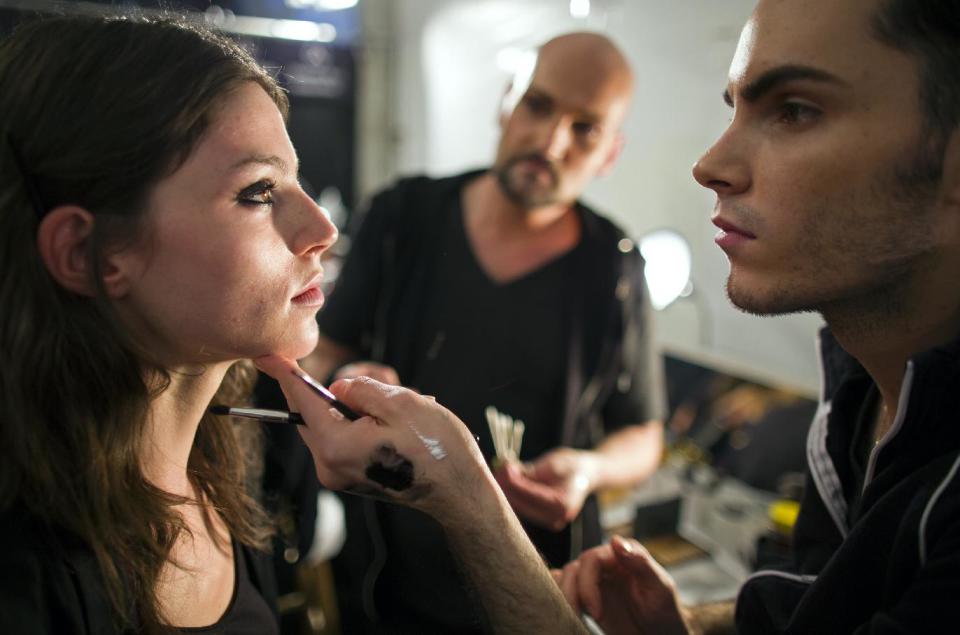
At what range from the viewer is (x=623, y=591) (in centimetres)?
103

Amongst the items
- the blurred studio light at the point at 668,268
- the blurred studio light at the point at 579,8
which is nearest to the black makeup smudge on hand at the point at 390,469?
the blurred studio light at the point at 668,268

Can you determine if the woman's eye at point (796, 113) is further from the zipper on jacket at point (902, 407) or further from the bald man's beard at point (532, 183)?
the bald man's beard at point (532, 183)

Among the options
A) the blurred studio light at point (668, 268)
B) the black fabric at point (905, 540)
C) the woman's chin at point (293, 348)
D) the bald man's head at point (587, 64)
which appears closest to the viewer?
the black fabric at point (905, 540)

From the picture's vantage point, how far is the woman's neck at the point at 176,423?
86cm

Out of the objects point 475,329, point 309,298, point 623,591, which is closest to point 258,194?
point 309,298

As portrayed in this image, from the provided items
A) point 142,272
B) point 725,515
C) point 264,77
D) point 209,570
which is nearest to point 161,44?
point 264,77

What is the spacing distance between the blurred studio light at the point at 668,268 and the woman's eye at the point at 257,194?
1.58 m

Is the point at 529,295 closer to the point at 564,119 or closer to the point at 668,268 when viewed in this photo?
the point at 564,119

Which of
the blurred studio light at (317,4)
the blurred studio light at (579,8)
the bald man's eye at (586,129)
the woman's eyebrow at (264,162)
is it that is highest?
the blurred studio light at (317,4)

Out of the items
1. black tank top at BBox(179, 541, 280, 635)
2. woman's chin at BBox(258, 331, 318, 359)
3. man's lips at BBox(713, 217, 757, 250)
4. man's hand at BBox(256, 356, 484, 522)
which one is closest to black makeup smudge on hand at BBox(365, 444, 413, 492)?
man's hand at BBox(256, 356, 484, 522)

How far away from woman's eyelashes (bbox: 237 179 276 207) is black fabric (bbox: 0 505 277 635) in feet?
1.35

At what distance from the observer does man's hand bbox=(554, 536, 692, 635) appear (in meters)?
0.99

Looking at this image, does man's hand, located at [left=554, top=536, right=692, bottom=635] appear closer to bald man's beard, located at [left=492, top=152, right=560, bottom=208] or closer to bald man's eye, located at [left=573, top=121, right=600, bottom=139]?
bald man's beard, located at [left=492, top=152, right=560, bottom=208]

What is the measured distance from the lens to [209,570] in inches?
35.8
